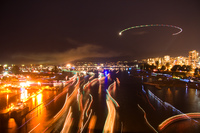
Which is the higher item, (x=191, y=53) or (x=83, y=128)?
(x=191, y=53)

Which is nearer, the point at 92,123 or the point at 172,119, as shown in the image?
the point at 92,123

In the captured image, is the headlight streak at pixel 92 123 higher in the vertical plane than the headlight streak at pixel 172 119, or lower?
higher

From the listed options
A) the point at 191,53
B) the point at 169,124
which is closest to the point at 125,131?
the point at 169,124

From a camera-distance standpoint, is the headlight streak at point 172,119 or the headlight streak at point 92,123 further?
the headlight streak at point 172,119

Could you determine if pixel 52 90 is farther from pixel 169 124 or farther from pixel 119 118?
pixel 169 124

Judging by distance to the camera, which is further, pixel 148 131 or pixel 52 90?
pixel 52 90

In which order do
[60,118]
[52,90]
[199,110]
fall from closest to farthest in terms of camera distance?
[60,118] → [199,110] → [52,90]

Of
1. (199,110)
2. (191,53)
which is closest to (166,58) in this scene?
(191,53)

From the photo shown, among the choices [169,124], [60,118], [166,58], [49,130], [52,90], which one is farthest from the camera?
[166,58]

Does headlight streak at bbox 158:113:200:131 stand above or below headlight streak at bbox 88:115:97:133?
below

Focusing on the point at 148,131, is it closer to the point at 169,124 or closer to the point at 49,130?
the point at 169,124

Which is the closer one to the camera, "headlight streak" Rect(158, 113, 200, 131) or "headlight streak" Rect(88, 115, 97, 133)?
"headlight streak" Rect(88, 115, 97, 133)
